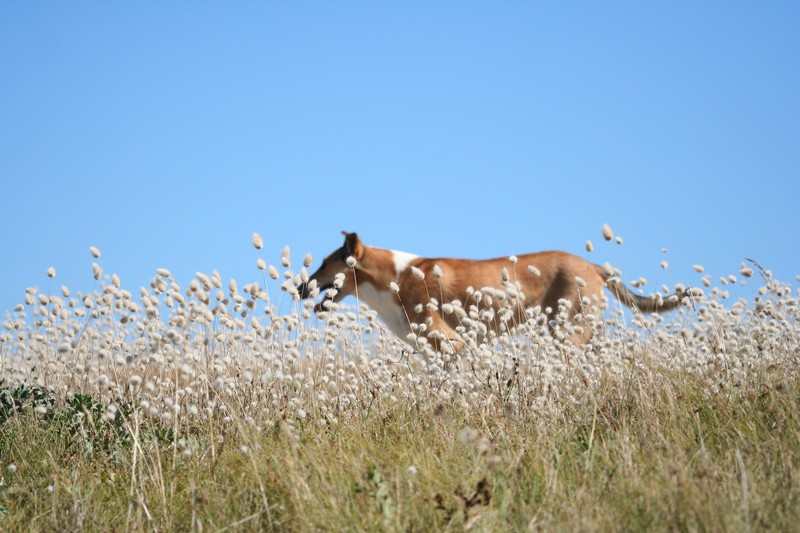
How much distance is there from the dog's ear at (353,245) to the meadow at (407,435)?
12.2ft

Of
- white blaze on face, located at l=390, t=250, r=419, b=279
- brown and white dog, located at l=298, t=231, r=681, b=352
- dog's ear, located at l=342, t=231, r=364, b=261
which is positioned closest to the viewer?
brown and white dog, located at l=298, t=231, r=681, b=352

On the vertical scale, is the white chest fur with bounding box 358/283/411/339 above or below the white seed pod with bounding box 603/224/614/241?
above

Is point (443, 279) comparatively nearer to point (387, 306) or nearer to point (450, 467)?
point (387, 306)

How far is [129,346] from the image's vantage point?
278 inches

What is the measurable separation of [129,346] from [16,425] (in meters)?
1.16

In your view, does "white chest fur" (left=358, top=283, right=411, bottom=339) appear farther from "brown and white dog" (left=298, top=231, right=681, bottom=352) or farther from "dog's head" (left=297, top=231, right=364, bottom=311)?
"dog's head" (left=297, top=231, right=364, bottom=311)

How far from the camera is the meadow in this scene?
3555 mm

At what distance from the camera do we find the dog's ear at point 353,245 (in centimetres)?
1134

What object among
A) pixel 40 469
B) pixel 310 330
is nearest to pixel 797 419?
pixel 310 330

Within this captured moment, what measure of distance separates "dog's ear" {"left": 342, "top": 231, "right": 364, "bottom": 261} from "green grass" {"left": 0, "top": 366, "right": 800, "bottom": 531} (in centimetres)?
537

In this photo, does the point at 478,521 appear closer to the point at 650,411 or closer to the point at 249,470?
the point at 249,470

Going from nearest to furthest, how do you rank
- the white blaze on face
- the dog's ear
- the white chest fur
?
the dog's ear → the white chest fur → the white blaze on face

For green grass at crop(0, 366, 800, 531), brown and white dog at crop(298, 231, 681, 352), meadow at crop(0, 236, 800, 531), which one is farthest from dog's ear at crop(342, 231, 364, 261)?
green grass at crop(0, 366, 800, 531)

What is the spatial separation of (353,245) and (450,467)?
7.43 meters
